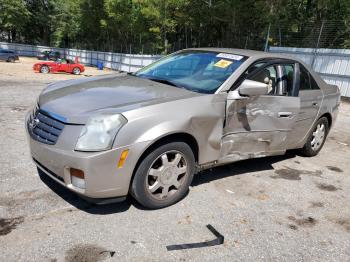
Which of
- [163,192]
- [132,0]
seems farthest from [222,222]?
[132,0]

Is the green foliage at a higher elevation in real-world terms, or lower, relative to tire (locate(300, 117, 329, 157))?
higher

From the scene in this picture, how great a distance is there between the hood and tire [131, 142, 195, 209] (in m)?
0.50

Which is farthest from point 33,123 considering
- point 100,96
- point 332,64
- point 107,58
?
point 107,58

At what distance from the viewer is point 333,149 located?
6668mm

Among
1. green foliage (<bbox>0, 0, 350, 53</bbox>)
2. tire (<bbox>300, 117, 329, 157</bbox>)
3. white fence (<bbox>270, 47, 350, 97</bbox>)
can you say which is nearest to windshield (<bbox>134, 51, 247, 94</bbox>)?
tire (<bbox>300, 117, 329, 157</bbox>)

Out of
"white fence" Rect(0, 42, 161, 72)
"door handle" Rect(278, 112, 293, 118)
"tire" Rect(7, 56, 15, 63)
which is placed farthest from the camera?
"tire" Rect(7, 56, 15, 63)

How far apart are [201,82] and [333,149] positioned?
3776 mm

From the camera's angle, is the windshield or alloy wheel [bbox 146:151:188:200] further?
the windshield

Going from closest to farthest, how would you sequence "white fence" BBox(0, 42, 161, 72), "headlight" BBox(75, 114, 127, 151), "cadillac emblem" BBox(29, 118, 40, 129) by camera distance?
"headlight" BBox(75, 114, 127, 151) → "cadillac emblem" BBox(29, 118, 40, 129) → "white fence" BBox(0, 42, 161, 72)

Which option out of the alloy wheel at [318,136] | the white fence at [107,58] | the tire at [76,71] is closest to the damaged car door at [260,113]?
the alloy wheel at [318,136]

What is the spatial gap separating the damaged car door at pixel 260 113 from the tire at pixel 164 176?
54cm

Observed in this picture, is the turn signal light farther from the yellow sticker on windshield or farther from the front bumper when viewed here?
the yellow sticker on windshield

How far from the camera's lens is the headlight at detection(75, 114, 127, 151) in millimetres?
3061

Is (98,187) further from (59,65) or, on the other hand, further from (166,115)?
(59,65)
